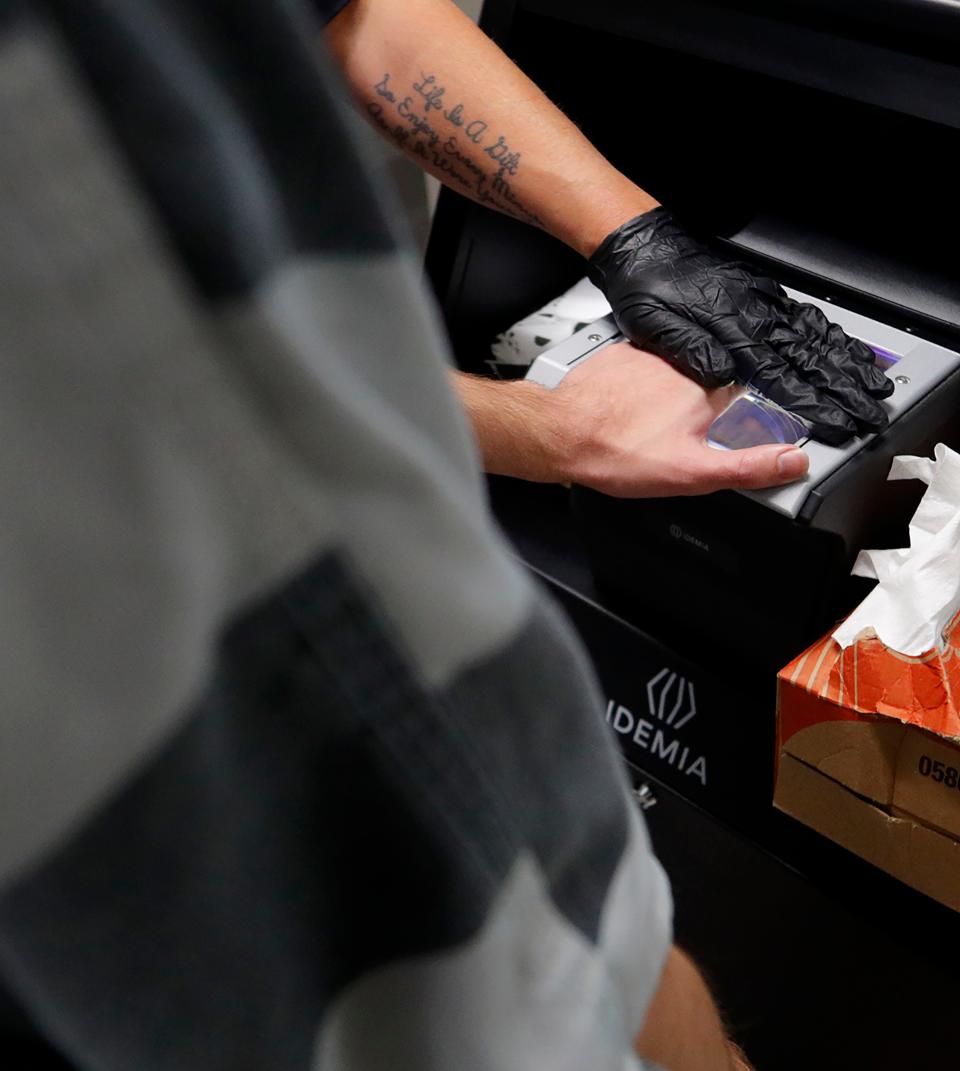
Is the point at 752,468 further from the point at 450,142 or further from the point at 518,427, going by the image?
the point at 450,142

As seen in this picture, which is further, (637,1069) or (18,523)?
(637,1069)

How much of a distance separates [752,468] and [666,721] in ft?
1.24

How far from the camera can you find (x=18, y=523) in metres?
0.19

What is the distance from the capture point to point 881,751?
2.51 ft

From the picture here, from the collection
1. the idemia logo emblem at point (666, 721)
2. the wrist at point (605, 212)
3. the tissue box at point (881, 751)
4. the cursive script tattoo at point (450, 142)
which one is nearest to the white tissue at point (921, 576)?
the tissue box at point (881, 751)

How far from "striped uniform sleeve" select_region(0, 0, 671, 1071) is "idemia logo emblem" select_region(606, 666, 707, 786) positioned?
0.77m

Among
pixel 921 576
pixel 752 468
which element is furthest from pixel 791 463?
pixel 921 576

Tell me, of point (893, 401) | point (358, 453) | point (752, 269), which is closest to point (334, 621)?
point (358, 453)

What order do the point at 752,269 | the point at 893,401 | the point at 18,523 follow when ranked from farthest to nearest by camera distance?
the point at 752,269, the point at 893,401, the point at 18,523

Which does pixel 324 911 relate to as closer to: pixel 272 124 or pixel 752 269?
pixel 272 124

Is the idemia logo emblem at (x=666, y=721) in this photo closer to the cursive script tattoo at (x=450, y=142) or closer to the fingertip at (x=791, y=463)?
the fingertip at (x=791, y=463)

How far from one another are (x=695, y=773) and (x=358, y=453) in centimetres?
91

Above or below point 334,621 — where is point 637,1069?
below

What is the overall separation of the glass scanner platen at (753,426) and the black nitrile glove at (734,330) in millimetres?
11
